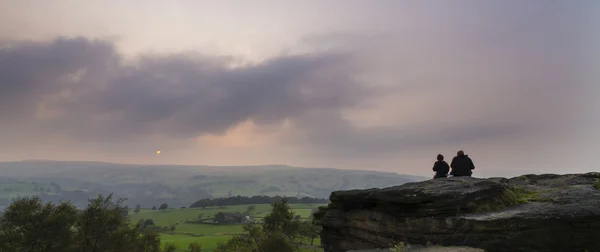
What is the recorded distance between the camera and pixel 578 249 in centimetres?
1577

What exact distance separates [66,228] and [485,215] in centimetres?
4899

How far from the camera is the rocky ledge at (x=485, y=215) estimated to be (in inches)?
628

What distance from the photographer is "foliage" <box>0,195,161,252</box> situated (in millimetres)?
40062

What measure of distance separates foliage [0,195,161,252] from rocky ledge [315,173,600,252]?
119ft

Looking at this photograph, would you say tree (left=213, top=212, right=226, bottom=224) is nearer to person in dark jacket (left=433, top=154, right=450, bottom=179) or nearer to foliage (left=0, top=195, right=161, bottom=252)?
foliage (left=0, top=195, right=161, bottom=252)

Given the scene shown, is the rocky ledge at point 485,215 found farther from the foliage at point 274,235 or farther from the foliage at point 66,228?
the foliage at point 274,235

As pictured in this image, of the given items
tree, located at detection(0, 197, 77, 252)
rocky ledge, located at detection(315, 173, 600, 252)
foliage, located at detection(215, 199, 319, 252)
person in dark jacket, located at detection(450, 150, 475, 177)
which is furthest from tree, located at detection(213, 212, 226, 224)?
person in dark jacket, located at detection(450, 150, 475, 177)

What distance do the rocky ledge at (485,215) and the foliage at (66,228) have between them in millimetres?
36328

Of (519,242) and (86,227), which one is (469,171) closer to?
(519,242)

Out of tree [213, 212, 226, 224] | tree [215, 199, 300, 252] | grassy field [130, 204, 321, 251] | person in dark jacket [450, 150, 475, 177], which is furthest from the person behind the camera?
tree [213, 212, 226, 224]

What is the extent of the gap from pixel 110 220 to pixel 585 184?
51.7 meters

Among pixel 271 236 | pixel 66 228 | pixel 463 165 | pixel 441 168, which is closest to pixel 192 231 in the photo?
pixel 271 236

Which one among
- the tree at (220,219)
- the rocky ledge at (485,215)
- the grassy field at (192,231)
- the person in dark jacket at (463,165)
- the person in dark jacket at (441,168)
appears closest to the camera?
the rocky ledge at (485,215)

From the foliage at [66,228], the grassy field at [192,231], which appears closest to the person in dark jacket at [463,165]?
the foliage at [66,228]
